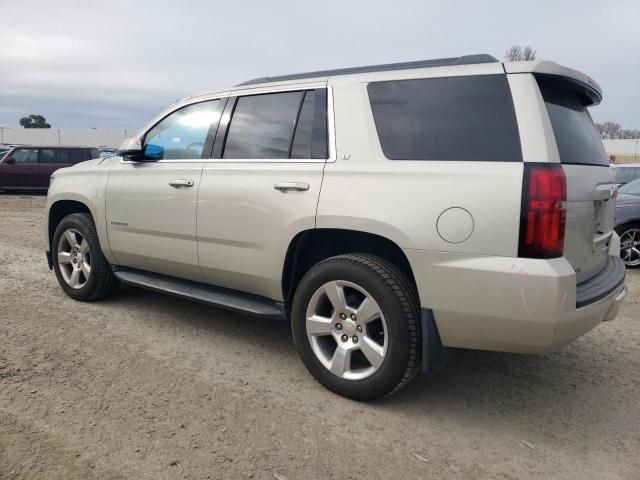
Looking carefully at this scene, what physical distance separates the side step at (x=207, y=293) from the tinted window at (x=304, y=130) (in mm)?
1020

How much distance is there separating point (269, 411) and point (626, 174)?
10.6 metres

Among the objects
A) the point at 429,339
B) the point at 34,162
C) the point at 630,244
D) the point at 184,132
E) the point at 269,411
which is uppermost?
the point at 184,132

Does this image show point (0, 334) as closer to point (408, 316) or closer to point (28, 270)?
point (28, 270)

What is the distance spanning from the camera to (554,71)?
8.77 feet

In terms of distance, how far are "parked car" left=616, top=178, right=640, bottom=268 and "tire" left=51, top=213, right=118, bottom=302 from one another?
663cm

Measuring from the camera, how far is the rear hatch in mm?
2656

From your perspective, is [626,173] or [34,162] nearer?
[626,173]

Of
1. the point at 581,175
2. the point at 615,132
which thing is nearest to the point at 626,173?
the point at 581,175

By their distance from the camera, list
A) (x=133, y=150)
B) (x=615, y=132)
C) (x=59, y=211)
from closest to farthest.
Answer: (x=133, y=150) < (x=59, y=211) < (x=615, y=132)

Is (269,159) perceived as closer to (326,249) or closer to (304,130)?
(304,130)

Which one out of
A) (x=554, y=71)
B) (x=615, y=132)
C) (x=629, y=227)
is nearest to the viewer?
(x=554, y=71)

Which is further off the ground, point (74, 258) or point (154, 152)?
point (154, 152)

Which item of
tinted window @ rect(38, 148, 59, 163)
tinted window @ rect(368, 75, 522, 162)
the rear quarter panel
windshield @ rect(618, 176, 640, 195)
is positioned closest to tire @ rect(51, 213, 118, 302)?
the rear quarter panel

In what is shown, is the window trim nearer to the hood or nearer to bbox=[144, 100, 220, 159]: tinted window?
bbox=[144, 100, 220, 159]: tinted window
